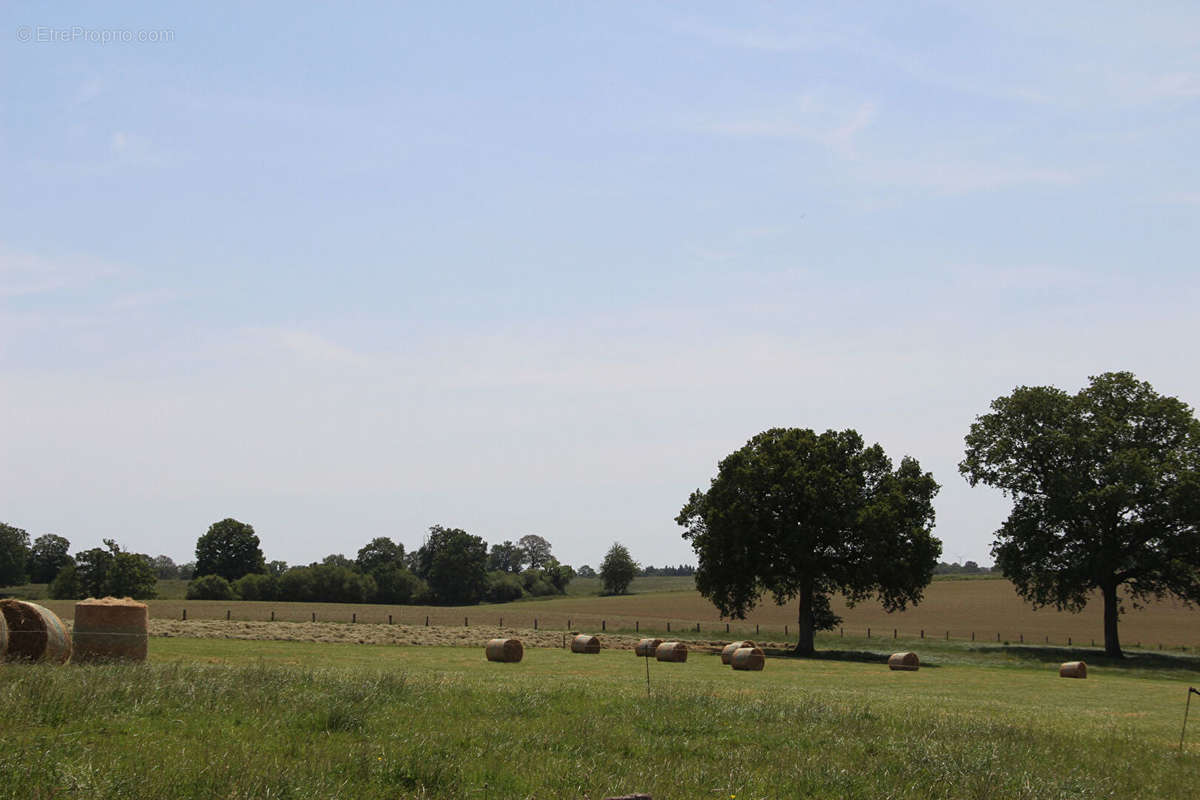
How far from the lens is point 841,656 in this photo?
192ft

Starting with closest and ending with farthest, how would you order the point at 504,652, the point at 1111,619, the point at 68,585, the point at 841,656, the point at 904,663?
the point at 504,652 → the point at 904,663 → the point at 841,656 → the point at 1111,619 → the point at 68,585

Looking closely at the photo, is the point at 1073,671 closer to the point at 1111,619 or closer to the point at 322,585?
the point at 1111,619

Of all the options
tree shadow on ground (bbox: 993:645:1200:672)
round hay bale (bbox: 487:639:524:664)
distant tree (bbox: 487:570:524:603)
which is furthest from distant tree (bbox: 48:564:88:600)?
tree shadow on ground (bbox: 993:645:1200:672)

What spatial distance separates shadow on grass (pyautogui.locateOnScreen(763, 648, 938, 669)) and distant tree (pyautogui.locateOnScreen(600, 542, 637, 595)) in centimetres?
11308

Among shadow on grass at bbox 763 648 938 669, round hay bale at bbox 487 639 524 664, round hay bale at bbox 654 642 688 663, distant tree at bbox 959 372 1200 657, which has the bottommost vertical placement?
shadow on grass at bbox 763 648 938 669

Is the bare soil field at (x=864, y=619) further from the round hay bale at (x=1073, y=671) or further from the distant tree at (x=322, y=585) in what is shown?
the round hay bale at (x=1073, y=671)

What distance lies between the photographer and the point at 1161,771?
15.3 metres

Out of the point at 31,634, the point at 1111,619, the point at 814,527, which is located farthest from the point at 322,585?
the point at 31,634

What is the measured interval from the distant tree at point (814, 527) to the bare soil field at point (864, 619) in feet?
59.0

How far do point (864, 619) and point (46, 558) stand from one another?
134 meters

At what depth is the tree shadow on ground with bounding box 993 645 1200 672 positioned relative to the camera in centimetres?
5706

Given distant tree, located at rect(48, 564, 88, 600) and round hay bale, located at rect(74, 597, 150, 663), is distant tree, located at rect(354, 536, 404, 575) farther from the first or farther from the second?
round hay bale, located at rect(74, 597, 150, 663)

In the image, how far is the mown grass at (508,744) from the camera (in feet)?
35.0

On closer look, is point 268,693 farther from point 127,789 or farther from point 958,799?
point 958,799
